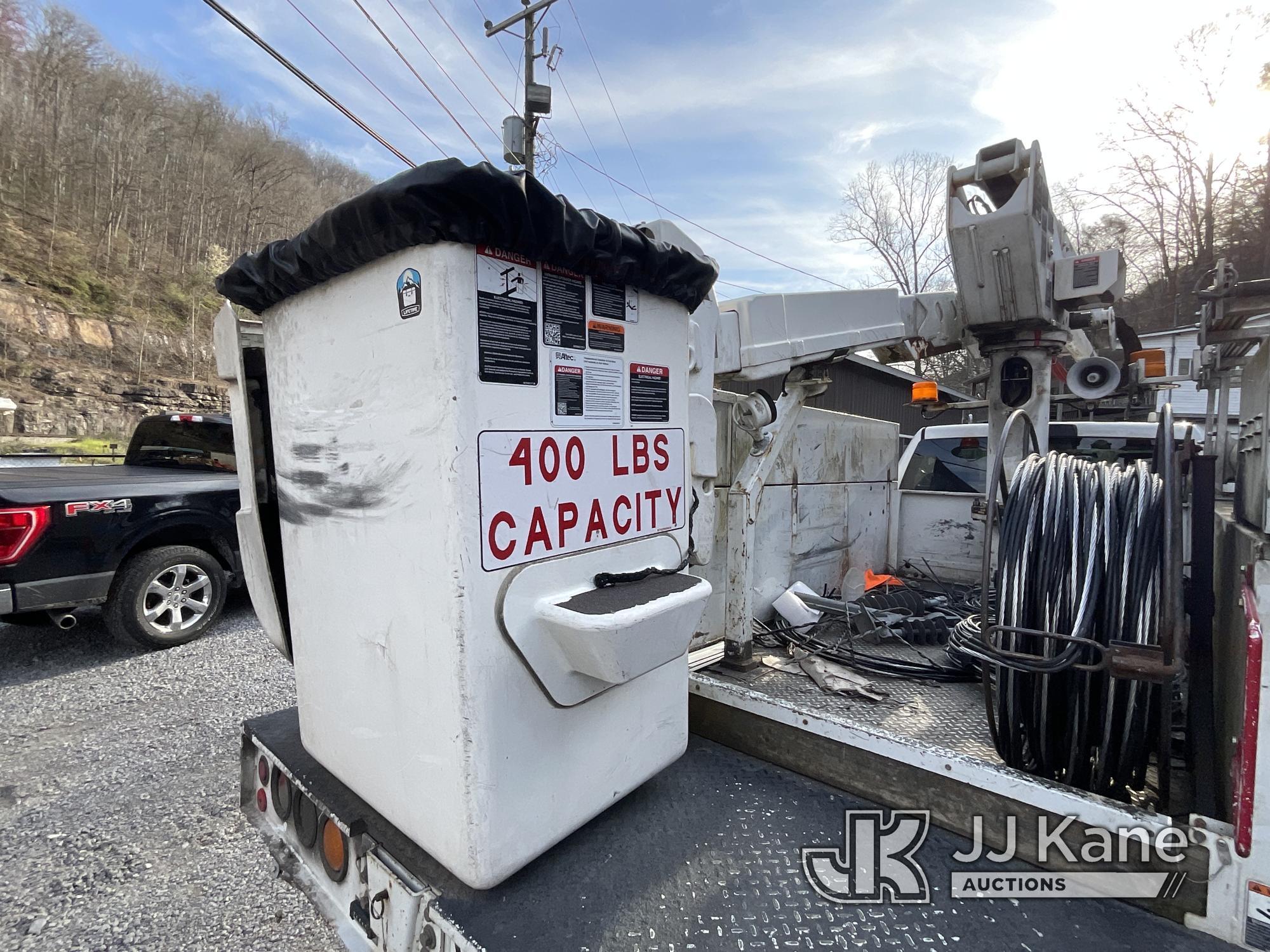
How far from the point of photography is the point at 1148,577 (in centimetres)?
178

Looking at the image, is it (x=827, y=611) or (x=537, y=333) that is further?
(x=827, y=611)

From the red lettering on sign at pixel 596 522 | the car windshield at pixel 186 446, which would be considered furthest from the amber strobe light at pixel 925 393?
the car windshield at pixel 186 446

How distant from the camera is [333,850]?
67.6 inches

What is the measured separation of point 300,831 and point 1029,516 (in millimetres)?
2409

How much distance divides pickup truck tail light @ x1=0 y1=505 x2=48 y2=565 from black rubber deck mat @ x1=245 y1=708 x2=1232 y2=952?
12.9 feet

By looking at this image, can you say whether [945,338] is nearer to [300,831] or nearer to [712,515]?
[712,515]

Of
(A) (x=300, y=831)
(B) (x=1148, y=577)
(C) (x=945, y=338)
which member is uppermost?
(C) (x=945, y=338)

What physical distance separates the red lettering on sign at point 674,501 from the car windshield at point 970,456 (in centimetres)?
328

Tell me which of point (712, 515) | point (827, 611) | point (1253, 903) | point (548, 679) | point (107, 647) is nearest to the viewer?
point (1253, 903)

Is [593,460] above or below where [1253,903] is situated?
above

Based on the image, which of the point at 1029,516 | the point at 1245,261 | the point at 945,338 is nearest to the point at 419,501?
the point at 1029,516

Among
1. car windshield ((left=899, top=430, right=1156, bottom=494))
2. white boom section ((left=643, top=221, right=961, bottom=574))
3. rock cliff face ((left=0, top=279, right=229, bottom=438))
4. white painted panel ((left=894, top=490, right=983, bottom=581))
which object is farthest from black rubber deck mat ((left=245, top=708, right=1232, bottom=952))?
rock cliff face ((left=0, top=279, right=229, bottom=438))

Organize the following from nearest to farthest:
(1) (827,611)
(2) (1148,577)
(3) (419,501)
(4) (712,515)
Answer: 1. (3) (419,501)
2. (2) (1148,577)
3. (4) (712,515)
4. (1) (827,611)

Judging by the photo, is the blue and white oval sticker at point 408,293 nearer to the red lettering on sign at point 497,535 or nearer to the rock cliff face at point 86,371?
the red lettering on sign at point 497,535
